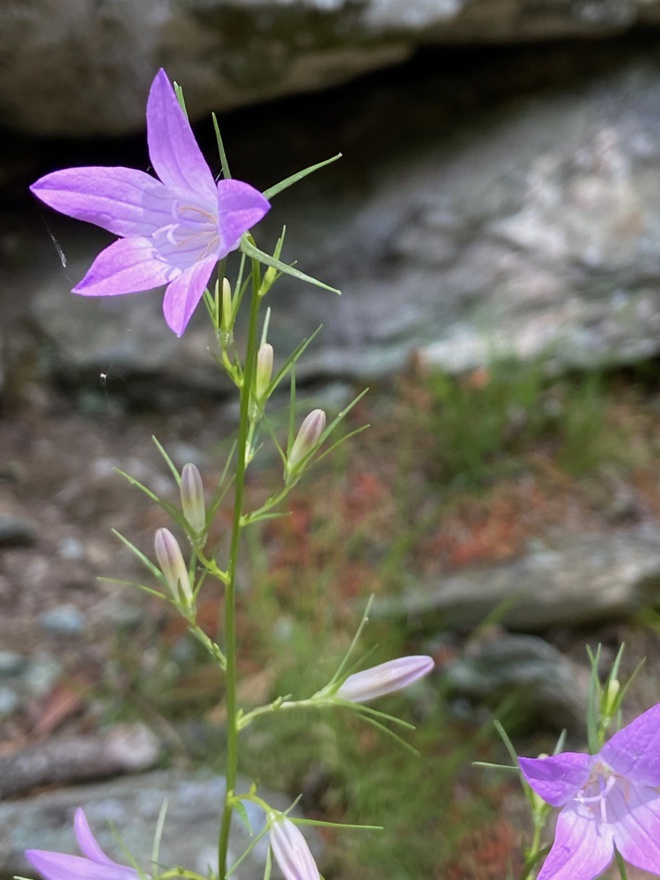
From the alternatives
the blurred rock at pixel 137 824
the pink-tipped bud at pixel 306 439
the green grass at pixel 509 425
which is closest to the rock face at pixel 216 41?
the green grass at pixel 509 425

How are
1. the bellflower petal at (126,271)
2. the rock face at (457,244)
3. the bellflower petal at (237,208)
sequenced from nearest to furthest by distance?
the bellflower petal at (237,208), the bellflower petal at (126,271), the rock face at (457,244)

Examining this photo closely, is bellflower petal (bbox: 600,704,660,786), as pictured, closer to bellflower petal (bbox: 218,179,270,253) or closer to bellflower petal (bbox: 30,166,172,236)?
bellflower petal (bbox: 218,179,270,253)

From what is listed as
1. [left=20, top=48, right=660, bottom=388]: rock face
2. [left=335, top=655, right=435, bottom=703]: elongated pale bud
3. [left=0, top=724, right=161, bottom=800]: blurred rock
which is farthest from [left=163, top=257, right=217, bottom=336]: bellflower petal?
[left=20, top=48, right=660, bottom=388]: rock face

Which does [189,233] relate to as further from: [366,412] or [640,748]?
[366,412]

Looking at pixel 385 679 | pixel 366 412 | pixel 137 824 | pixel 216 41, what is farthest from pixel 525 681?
pixel 216 41

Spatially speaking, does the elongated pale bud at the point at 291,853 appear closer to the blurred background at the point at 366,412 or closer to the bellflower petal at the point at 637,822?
the bellflower petal at the point at 637,822

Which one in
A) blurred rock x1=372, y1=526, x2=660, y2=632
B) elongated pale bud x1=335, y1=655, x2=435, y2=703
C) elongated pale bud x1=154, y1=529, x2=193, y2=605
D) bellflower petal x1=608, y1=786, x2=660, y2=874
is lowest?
blurred rock x1=372, y1=526, x2=660, y2=632
